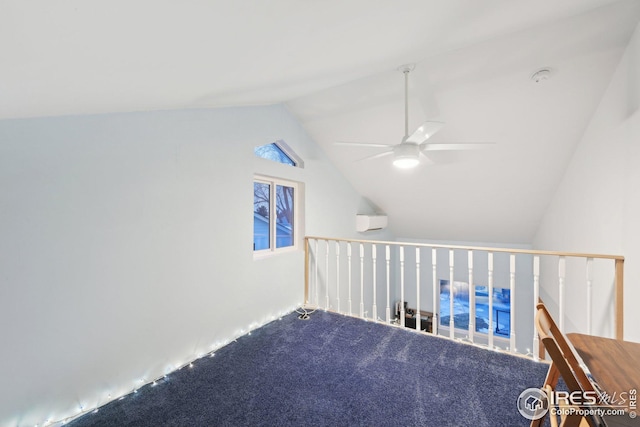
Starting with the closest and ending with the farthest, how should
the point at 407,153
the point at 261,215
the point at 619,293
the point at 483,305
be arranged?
the point at 619,293
the point at 407,153
the point at 261,215
the point at 483,305

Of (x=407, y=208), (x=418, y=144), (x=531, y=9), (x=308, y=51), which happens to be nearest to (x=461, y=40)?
(x=531, y=9)

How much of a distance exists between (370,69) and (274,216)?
2034 millimetres

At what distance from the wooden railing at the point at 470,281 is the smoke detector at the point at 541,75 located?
1639 mm

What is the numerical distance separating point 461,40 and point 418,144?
32.9 inches

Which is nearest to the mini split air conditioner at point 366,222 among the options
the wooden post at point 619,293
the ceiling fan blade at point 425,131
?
the ceiling fan blade at point 425,131

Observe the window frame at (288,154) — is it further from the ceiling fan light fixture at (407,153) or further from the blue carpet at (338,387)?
the blue carpet at (338,387)

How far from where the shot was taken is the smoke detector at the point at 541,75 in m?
2.45

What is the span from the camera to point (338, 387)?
77.3 inches

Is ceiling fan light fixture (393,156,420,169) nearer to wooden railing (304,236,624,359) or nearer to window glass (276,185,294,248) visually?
wooden railing (304,236,624,359)

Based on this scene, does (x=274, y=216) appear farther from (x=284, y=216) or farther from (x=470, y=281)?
(x=470, y=281)

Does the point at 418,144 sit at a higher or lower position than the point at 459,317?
higher

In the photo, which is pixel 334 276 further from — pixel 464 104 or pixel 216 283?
pixel 464 104

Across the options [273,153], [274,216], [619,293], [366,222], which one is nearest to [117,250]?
[274,216]

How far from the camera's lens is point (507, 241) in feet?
17.7
